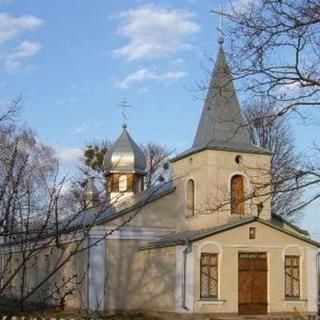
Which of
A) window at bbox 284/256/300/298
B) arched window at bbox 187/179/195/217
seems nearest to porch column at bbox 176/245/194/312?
arched window at bbox 187/179/195/217

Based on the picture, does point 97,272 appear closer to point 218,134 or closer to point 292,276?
point 218,134

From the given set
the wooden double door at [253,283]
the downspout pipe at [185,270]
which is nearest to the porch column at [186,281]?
the downspout pipe at [185,270]

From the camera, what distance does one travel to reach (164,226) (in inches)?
1033

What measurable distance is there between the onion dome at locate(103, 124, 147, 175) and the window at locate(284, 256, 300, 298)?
11001mm

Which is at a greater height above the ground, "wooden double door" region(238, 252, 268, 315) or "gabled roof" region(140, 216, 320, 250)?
"gabled roof" region(140, 216, 320, 250)

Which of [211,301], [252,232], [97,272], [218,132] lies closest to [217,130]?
[218,132]

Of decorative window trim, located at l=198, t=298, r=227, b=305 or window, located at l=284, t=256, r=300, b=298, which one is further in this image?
window, located at l=284, t=256, r=300, b=298

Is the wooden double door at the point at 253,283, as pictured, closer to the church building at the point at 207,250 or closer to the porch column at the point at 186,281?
the church building at the point at 207,250

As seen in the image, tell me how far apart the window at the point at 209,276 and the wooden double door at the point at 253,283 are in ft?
3.20

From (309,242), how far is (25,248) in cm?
2227

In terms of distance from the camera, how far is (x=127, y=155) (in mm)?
33875

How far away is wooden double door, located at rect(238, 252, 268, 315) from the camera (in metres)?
23.5

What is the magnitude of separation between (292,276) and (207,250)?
374 centimetres

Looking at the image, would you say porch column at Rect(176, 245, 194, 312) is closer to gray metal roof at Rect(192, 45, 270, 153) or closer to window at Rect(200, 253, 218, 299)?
window at Rect(200, 253, 218, 299)
